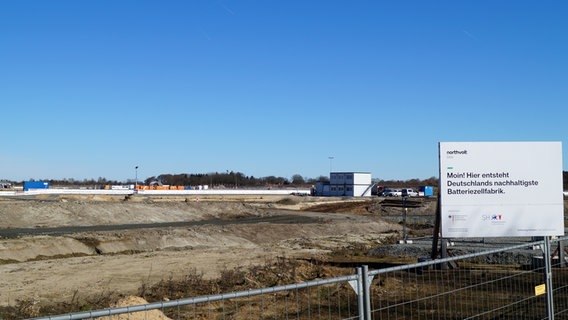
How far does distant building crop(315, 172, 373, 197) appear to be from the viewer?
10906 centimetres

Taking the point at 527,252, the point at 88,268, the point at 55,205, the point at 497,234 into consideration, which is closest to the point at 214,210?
the point at 55,205

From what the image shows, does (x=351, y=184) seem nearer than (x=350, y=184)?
Yes

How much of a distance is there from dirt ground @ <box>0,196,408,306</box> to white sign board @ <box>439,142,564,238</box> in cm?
839

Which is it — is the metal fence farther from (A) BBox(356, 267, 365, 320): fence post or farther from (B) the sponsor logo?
(A) BBox(356, 267, 365, 320): fence post

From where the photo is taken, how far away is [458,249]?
69.4ft

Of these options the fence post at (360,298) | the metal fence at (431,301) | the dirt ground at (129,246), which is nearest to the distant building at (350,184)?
the dirt ground at (129,246)

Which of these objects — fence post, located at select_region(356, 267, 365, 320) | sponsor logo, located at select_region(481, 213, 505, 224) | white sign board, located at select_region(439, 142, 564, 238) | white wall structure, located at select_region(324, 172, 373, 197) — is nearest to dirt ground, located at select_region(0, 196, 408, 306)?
white sign board, located at select_region(439, 142, 564, 238)

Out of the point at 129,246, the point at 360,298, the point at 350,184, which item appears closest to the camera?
the point at 360,298

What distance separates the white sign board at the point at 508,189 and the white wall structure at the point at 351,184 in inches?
3705

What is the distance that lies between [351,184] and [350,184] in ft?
1.15

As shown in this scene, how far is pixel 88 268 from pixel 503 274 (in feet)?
46.3

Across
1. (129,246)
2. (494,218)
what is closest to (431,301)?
(494,218)

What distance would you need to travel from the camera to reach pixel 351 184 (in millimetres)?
109125

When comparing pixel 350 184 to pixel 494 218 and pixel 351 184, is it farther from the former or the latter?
pixel 494 218
